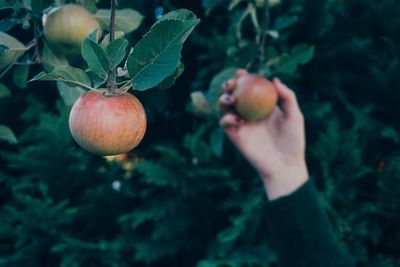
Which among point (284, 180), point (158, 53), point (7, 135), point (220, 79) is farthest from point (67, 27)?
point (284, 180)

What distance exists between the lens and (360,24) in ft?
6.59

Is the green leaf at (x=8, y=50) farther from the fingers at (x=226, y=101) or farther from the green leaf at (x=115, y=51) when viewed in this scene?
the fingers at (x=226, y=101)

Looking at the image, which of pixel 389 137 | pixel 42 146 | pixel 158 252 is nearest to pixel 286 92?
pixel 389 137

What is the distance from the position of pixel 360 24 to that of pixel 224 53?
2.13 feet

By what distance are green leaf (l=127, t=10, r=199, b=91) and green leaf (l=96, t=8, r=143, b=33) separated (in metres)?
0.38

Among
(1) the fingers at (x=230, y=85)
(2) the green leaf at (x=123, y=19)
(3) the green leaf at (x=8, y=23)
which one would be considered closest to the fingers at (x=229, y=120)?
(1) the fingers at (x=230, y=85)

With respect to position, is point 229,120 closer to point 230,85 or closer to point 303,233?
point 230,85

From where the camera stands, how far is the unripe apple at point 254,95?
52.9 inches

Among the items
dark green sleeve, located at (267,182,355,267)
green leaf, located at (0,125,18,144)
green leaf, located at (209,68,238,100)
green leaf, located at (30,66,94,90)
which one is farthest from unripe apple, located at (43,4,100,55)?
dark green sleeve, located at (267,182,355,267)

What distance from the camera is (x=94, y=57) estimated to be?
48cm

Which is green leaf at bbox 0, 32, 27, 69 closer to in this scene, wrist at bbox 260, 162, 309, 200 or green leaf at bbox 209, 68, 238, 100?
green leaf at bbox 209, 68, 238, 100

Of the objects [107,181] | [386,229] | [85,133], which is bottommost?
[386,229]

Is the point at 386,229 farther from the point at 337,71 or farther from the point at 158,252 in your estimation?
the point at 158,252

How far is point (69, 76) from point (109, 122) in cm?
7
